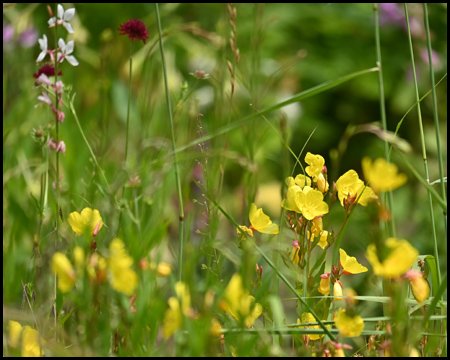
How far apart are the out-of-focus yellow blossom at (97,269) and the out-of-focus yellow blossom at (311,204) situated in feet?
0.99

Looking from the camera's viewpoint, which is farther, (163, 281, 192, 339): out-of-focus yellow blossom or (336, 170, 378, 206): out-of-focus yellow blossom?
(336, 170, 378, 206): out-of-focus yellow blossom

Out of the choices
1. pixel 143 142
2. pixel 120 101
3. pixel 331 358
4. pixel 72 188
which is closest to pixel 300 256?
pixel 331 358

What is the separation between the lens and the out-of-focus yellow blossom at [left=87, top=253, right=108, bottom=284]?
58 cm

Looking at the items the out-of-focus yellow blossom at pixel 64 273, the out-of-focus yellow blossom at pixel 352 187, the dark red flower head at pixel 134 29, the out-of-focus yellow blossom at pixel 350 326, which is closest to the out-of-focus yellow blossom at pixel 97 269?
the out-of-focus yellow blossom at pixel 64 273

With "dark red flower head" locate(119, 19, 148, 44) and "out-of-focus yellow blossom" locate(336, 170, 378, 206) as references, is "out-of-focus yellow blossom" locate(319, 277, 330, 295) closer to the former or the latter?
"out-of-focus yellow blossom" locate(336, 170, 378, 206)

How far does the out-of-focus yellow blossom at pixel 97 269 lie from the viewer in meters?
0.58

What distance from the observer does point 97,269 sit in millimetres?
597

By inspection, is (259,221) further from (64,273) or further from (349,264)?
(64,273)

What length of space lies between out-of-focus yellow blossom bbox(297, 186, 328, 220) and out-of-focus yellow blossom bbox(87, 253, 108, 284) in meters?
0.30

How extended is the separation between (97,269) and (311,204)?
33 cm

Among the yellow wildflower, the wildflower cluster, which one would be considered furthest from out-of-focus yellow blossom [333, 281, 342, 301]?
the wildflower cluster

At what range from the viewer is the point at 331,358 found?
0.66 meters

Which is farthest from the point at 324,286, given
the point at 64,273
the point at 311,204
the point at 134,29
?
the point at 134,29

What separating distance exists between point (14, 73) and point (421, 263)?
2.50 meters
